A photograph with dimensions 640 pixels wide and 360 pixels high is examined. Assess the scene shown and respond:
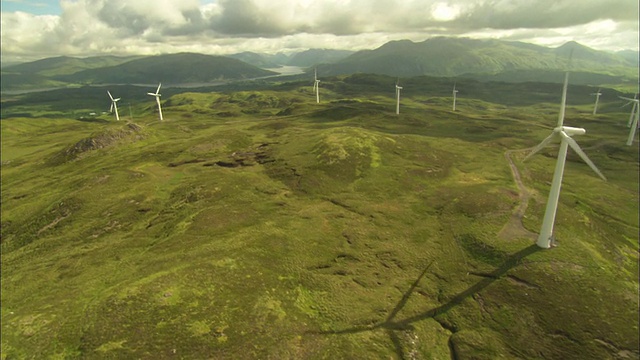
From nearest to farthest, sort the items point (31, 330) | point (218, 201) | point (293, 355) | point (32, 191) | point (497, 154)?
point (293, 355)
point (31, 330)
point (218, 201)
point (32, 191)
point (497, 154)

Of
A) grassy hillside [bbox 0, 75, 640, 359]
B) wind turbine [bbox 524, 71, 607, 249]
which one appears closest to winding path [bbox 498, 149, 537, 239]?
grassy hillside [bbox 0, 75, 640, 359]

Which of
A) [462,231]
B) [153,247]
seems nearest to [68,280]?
[153,247]

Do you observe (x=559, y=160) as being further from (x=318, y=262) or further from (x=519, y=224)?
(x=318, y=262)

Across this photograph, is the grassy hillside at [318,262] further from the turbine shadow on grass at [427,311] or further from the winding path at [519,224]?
the winding path at [519,224]

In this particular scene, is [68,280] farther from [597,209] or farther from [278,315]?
[597,209]

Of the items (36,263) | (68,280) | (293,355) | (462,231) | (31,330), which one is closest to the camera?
(293,355)

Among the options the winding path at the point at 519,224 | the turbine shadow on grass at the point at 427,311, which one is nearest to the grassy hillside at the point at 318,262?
the turbine shadow on grass at the point at 427,311

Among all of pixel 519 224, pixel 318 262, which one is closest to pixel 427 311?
pixel 318 262
